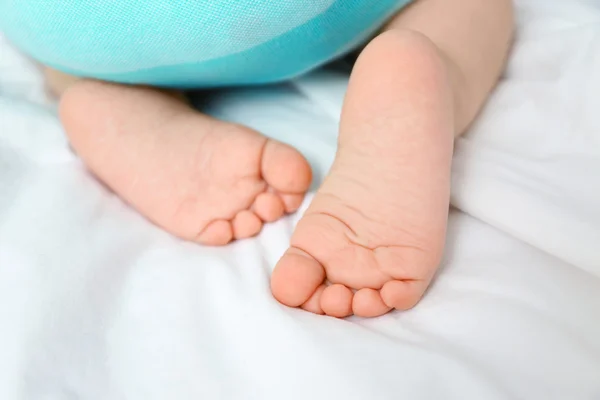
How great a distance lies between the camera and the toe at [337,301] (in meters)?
0.52

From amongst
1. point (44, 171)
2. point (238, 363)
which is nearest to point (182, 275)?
point (238, 363)

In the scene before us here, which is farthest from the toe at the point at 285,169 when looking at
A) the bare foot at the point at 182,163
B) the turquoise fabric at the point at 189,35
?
the turquoise fabric at the point at 189,35

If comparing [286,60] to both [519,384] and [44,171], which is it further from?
[519,384]

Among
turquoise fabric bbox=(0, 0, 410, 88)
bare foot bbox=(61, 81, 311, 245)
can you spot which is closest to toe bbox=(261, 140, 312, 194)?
bare foot bbox=(61, 81, 311, 245)

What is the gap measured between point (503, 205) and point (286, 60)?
0.84 feet

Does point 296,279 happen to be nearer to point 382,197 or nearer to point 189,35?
point 382,197

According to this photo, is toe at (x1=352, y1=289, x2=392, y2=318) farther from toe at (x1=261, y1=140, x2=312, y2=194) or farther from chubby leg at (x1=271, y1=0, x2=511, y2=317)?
toe at (x1=261, y1=140, x2=312, y2=194)

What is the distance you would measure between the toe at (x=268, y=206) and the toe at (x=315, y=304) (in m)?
0.11

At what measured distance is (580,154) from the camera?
25.0 inches

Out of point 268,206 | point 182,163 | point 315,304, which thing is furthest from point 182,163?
point 315,304

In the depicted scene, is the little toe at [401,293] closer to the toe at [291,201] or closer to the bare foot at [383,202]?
the bare foot at [383,202]

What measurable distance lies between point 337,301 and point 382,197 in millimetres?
92

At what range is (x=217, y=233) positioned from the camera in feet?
2.00

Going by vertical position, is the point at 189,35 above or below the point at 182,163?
above
